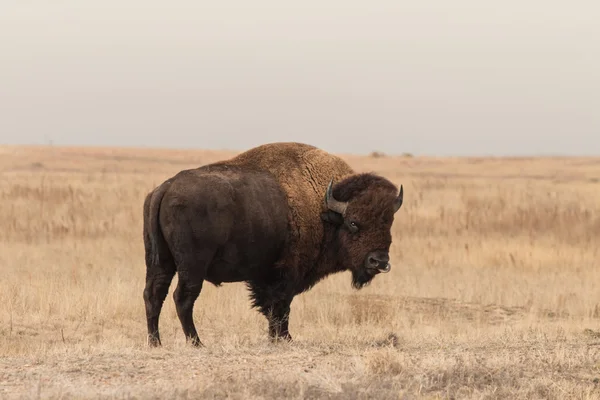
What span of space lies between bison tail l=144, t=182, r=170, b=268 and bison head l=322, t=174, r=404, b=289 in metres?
1.74

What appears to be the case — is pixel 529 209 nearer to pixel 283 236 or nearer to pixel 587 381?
pixel 283 236

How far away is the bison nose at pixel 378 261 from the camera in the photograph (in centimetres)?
916

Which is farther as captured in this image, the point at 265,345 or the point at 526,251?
the point at 526,251

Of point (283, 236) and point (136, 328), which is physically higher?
point (283, 236)

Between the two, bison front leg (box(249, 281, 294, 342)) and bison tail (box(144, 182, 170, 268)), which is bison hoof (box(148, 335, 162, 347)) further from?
bison front leg (box(249, 281, 294, 342))

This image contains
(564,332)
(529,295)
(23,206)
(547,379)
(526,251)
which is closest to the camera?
(547,379)

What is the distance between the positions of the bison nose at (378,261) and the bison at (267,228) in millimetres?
10

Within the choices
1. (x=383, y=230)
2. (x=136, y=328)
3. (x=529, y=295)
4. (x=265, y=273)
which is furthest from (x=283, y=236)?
(x=529, y=295)

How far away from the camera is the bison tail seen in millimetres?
8594

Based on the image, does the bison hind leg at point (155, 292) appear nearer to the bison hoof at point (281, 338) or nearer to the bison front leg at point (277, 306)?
the bison front leg at point (277, 306)

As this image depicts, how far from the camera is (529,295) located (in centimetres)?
1291

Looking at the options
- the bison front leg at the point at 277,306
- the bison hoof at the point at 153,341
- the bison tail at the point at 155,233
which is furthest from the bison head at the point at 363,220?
the bison hoof at the point at 153,341

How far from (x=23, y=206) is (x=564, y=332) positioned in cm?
1337

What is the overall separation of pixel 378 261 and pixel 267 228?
3.89 feet
